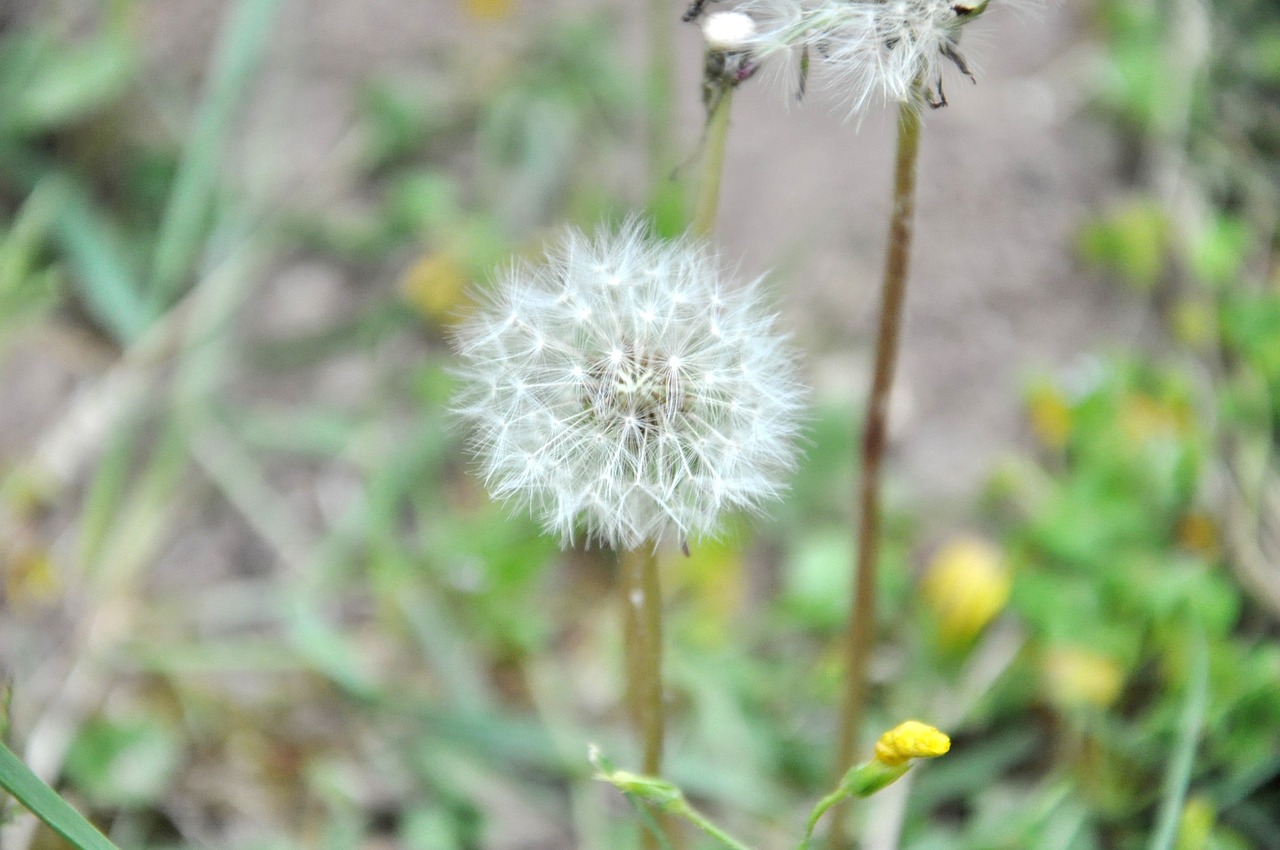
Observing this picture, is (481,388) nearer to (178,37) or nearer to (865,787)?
(865,787)

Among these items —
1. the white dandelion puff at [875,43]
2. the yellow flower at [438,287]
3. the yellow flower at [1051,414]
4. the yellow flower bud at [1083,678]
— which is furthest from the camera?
the yellow flower at [438,287]

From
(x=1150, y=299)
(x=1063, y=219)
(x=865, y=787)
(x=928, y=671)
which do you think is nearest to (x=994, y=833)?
(x=928, y=671)

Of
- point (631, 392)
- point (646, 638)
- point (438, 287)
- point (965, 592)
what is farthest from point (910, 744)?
point (438, 287)

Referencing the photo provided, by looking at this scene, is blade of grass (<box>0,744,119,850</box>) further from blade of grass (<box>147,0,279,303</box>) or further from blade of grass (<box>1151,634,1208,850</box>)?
blade of grass (<box>147,0,279,303</box>)

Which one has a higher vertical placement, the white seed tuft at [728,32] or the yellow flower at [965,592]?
the white seed tuft at [728,32]

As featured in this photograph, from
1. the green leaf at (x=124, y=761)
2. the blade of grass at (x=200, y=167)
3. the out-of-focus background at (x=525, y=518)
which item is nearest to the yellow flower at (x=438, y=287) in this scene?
the out-of-focus background at (x=525, y=518)

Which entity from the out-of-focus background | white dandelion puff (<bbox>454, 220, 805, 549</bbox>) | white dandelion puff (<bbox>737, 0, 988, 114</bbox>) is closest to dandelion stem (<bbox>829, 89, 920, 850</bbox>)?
white dandelion puff (<bbox>737, 0, 988, 114</bbox>)

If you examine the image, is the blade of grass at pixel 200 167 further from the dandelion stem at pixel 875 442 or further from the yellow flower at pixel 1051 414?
the yellow flower at pixel 1051 414
